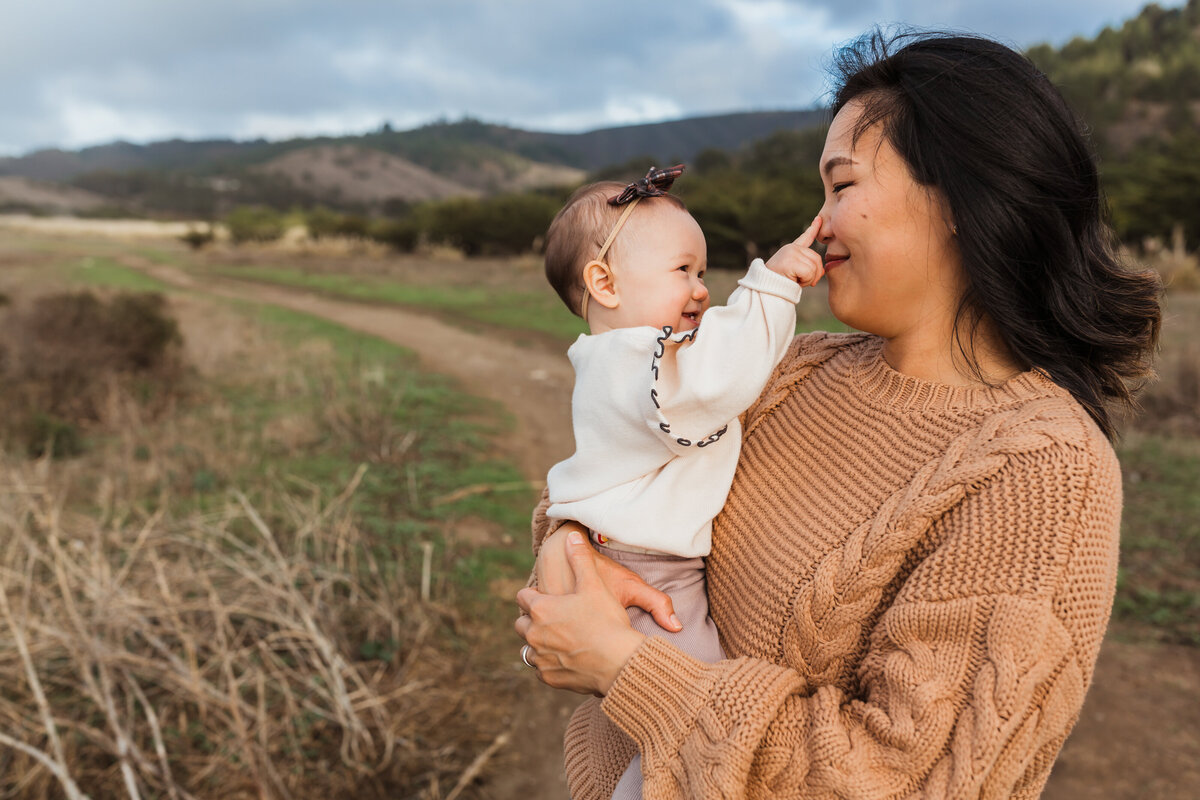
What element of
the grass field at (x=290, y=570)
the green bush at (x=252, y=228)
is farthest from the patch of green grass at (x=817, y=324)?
the green bush at (x=252, y=228)

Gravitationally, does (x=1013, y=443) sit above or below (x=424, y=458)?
above

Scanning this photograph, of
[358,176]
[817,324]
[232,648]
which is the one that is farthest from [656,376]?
[358,176]

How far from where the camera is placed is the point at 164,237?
38969 mm

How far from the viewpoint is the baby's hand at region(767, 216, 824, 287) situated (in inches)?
56.1

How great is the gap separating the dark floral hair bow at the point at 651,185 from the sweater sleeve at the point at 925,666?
0.87m

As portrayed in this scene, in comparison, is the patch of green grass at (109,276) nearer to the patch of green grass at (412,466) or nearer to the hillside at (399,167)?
the patch of green grass at (412,466)

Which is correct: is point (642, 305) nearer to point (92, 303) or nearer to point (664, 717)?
point (664, 717)

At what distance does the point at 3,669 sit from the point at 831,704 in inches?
115

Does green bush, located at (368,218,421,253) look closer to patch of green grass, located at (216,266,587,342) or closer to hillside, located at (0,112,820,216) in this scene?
patch of green grass, located at (216,266,587,342)

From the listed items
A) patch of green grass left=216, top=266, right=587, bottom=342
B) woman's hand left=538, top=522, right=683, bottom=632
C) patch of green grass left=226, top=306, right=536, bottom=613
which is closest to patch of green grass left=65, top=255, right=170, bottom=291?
patch of green grass left=216, top=266, right=587, bottom=342

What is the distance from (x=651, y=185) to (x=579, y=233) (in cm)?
19

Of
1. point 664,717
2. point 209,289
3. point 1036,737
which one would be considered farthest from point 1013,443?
point 209,289

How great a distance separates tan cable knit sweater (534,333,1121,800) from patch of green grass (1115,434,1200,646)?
3651 mm

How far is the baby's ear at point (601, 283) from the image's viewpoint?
1744 millimetres
